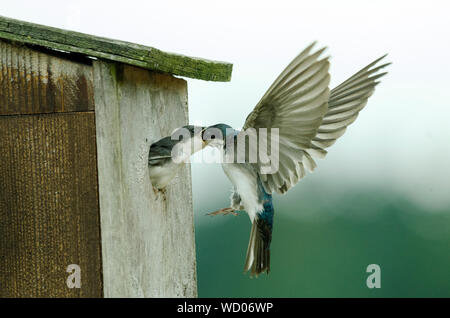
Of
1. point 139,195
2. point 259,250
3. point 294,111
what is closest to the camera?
point 294,111

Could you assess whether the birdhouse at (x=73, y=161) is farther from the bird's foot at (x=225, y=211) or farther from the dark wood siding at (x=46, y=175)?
the bird's foot at (x=225, y=211)

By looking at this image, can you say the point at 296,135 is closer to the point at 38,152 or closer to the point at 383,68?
the point at 383,68

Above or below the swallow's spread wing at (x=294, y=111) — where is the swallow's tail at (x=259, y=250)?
below

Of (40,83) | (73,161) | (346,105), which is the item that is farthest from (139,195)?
(346,105)

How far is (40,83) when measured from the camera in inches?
54.2

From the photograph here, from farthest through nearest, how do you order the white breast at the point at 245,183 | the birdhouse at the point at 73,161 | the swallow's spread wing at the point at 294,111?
the white breast at the point at 245,183
the birdhouse at the point at 73,161
the swallow's spread wing at the point at 294,111

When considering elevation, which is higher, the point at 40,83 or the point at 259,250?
the point at 40,83

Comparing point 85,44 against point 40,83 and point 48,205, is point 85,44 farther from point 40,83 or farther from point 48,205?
point 48,205

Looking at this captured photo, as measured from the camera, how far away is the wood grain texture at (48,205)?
4.47 ft

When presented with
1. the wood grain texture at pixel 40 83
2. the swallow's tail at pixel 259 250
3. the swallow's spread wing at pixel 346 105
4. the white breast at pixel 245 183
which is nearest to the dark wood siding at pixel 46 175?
the wood grain texture at pixel 40 83

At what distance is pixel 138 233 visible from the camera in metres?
1.46

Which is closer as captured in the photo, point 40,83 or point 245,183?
point 40,83

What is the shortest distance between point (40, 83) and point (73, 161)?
18cm

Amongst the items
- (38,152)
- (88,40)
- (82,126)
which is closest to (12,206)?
(38,152)
